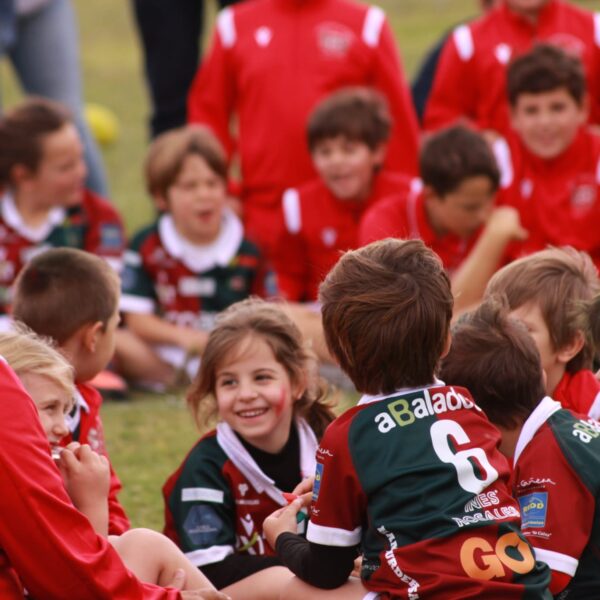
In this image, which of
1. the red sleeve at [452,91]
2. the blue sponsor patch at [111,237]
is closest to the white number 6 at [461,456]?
the blue sponsor patch at [111,237]

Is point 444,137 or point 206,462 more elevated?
point 444,137

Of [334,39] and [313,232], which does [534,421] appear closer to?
[313,232]

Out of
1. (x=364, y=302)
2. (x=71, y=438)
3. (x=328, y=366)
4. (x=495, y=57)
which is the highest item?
(x=495, y=57)

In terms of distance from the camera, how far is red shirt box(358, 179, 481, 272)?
493 centimetres

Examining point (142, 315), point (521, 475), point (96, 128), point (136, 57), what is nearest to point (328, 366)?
point (142, 315)

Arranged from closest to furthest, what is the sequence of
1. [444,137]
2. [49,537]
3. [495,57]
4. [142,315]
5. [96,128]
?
[49,537] < [444,137] < [142,315] < [495,57] < [96,128]

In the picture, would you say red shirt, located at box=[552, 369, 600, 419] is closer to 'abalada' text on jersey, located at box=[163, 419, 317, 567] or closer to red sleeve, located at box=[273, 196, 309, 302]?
'abalada' text on jersey, located at box=[163, 419, 317, 567]

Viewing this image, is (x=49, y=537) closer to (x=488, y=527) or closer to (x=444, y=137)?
(x=488, y=527)

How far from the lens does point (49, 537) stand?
2.33 m

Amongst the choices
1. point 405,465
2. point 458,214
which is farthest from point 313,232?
point 405,465

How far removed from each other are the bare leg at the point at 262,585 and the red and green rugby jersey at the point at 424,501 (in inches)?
15.2

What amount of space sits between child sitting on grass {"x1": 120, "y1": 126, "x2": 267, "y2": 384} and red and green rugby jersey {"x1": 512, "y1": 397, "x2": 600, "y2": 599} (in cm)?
269

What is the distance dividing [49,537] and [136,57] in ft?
45.7

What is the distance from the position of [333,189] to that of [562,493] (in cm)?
294
